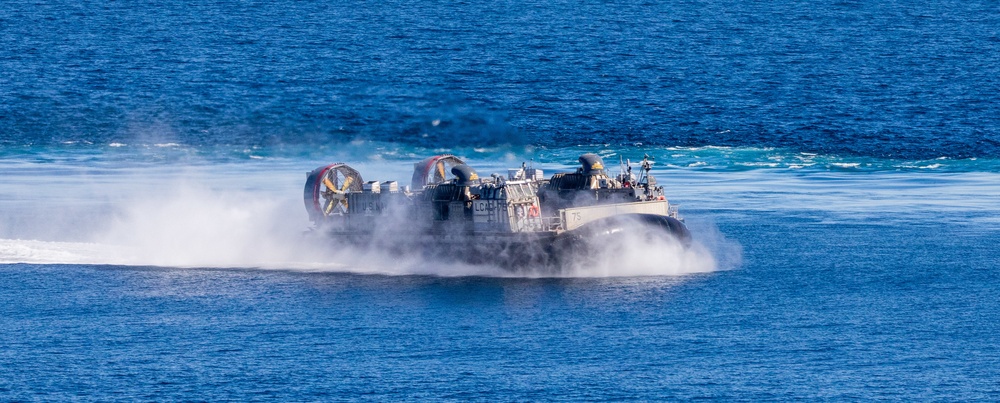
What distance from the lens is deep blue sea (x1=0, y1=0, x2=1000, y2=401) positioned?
51406 mm

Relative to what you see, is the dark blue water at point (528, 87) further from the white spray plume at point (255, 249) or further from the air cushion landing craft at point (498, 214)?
the air cushion landing craft at point (498, 214)

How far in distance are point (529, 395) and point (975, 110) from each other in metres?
123

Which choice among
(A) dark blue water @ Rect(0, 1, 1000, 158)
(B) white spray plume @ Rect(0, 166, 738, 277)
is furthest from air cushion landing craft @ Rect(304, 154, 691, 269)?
(A) dark blue water @ Rect(0, 1, 1000, 158)

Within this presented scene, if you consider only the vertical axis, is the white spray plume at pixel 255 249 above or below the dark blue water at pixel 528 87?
below

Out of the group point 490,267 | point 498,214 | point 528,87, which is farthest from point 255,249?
point 528,87

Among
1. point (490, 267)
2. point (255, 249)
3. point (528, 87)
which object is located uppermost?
point (528, 87)

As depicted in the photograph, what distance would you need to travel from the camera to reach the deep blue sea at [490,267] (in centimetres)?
5141

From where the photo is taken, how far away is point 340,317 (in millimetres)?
59938

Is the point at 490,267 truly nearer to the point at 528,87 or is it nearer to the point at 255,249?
the point at 255,249

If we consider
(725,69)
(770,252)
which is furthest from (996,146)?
(770,252)

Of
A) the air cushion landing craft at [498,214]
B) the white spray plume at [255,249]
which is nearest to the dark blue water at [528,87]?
the white spray plume at [255,249]

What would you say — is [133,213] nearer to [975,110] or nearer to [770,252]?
[770,252]

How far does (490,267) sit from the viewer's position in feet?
225

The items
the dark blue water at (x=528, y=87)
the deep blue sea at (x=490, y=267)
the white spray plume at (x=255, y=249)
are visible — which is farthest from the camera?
the dark blue water at (x=528, y=87)
